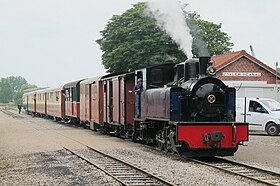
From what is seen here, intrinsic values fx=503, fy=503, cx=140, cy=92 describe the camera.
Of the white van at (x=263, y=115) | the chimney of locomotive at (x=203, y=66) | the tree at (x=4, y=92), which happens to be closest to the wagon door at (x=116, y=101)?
the white van at (x=263, y=115)

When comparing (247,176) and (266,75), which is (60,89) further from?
(247,176)

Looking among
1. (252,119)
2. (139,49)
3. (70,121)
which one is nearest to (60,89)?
(70,121)

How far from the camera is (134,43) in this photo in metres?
39.8

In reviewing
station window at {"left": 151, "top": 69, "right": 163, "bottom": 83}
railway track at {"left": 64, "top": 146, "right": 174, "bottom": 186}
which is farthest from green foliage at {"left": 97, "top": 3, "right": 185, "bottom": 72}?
railway track at {"left": 64, "top": 146, "right": 174, "bottom": 186}

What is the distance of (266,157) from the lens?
1395cm

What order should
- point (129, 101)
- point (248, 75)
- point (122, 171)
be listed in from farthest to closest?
1. point (248, 75)
2. point (129, 101)
3. point (122, 171)

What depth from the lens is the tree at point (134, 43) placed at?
38750mm

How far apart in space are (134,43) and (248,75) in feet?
34.3

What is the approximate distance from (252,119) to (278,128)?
1.29 m

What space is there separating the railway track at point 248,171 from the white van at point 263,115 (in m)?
10.5

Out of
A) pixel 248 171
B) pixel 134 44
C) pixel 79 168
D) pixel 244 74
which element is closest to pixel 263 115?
pixel 244 74

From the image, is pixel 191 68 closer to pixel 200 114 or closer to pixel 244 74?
pixel 200 114

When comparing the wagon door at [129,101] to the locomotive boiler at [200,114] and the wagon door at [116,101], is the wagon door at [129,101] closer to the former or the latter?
the wagon door at [116,101]

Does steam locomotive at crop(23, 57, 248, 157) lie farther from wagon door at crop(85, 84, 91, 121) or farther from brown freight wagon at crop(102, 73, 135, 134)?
wagon door at crop(85, 84, 91, 121)
